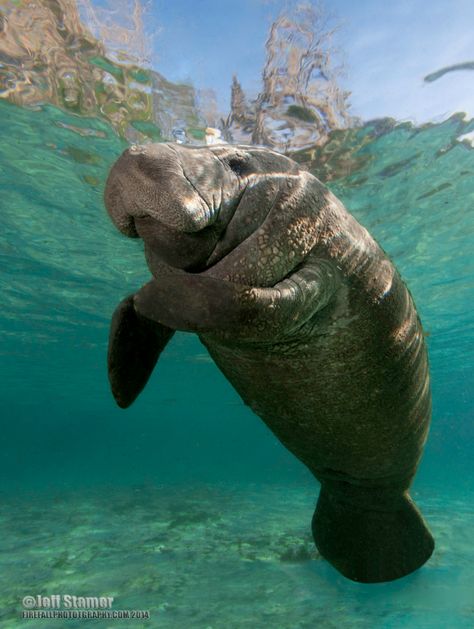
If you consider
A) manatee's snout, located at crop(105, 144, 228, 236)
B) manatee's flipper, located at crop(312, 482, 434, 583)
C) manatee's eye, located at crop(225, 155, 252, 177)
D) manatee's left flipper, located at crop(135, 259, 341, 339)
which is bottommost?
manatee's flipper, located at crop(312, 482, 434, 583)

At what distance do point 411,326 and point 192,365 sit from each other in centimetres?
2544

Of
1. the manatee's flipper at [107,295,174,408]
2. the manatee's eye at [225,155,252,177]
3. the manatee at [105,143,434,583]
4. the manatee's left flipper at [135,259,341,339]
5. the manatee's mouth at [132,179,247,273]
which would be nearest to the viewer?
the manatee's left flipper at [135,259,341,339]

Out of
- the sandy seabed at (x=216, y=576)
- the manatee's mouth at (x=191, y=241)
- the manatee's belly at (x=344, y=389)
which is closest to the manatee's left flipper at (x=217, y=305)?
the manatee's mouth at (x=191, y=241)

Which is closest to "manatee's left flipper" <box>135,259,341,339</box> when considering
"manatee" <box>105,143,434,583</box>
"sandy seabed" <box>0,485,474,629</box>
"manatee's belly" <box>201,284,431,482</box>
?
"manatee" <box>105,143,434,583</box>

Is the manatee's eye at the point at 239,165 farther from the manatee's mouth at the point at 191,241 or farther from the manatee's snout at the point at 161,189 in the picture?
the manatee's snout at the point at 161,189

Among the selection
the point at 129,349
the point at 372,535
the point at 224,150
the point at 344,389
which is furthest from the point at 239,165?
the point at 372,535

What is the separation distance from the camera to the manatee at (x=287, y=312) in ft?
6.02

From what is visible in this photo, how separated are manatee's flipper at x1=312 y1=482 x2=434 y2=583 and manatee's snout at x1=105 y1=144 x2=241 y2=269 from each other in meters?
2.74

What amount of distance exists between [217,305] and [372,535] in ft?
10.8

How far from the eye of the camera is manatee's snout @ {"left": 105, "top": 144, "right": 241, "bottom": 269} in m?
1.82

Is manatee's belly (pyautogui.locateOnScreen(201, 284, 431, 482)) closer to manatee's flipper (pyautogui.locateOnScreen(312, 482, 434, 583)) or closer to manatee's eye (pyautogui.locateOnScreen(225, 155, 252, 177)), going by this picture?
manatee's flipper (pyautogui.locateOnScreen(312, 482, 434, 583))

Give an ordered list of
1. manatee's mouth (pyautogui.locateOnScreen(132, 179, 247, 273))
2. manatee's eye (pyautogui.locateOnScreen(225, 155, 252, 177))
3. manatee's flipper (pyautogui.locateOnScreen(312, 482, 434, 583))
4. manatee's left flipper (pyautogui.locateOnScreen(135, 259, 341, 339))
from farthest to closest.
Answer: manatee's flipper (pyautogui.locateOnScreen(312, 482, 434, 583)) < manatee's eye (pyautogui.locateOnScreen(225, 155, 252, 177)) < manatee's mouth (pyautogui.locateOnScreen(132, 179, 247, 273)) < manatee's left flipper (pyautogui.locateOnScreen(135, 259, 341, 339))

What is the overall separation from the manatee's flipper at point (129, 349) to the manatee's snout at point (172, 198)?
2.10ft

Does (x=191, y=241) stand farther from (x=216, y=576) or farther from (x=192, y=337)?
(x=192, y=337)
